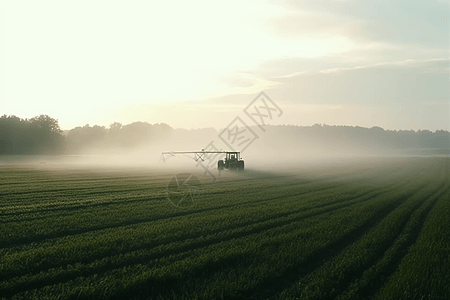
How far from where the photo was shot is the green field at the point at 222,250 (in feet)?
20.9

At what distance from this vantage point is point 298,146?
173 metres

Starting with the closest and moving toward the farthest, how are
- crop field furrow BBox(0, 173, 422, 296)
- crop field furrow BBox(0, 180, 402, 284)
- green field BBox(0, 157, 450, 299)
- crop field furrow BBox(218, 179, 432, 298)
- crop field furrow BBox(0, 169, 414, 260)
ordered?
green field BBox(0, 157, 450, 299), crop field furrow BBox(218, 179, 432, 298), crop field furrow BBox(0, 173, 422, 296), crop field furrow BBox(0, 180, 402, 284), crop field furrow BBox(0, 169, 414, 260)

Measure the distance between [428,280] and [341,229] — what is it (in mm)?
4079

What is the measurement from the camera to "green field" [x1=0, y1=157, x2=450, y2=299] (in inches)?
251

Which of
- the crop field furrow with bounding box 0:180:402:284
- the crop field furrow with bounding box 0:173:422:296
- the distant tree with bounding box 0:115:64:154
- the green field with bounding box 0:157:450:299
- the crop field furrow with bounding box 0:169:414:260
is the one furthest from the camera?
the distant tree with bounding box 0:115:64:154

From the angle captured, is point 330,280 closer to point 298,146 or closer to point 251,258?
point 251,258

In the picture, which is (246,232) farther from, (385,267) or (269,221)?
(385,267)

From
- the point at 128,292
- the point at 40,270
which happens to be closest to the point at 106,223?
the point at 40,270

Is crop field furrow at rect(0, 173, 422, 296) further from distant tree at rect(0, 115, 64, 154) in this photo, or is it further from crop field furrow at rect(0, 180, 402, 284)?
distant tree at rect(0, 115, 64, 154)

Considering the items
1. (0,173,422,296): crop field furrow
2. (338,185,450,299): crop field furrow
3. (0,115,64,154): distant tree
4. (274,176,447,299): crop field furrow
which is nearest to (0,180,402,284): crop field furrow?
(0,173,422,296): crop field furrow

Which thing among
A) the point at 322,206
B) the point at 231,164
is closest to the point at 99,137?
the point at 231,164

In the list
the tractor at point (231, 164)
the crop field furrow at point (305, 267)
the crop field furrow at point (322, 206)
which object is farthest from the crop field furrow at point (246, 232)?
the tractor at point (231, 164)

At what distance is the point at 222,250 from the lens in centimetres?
837

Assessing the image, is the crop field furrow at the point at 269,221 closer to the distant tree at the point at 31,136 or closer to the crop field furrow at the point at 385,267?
the crop field furrow at the point at 385,267
